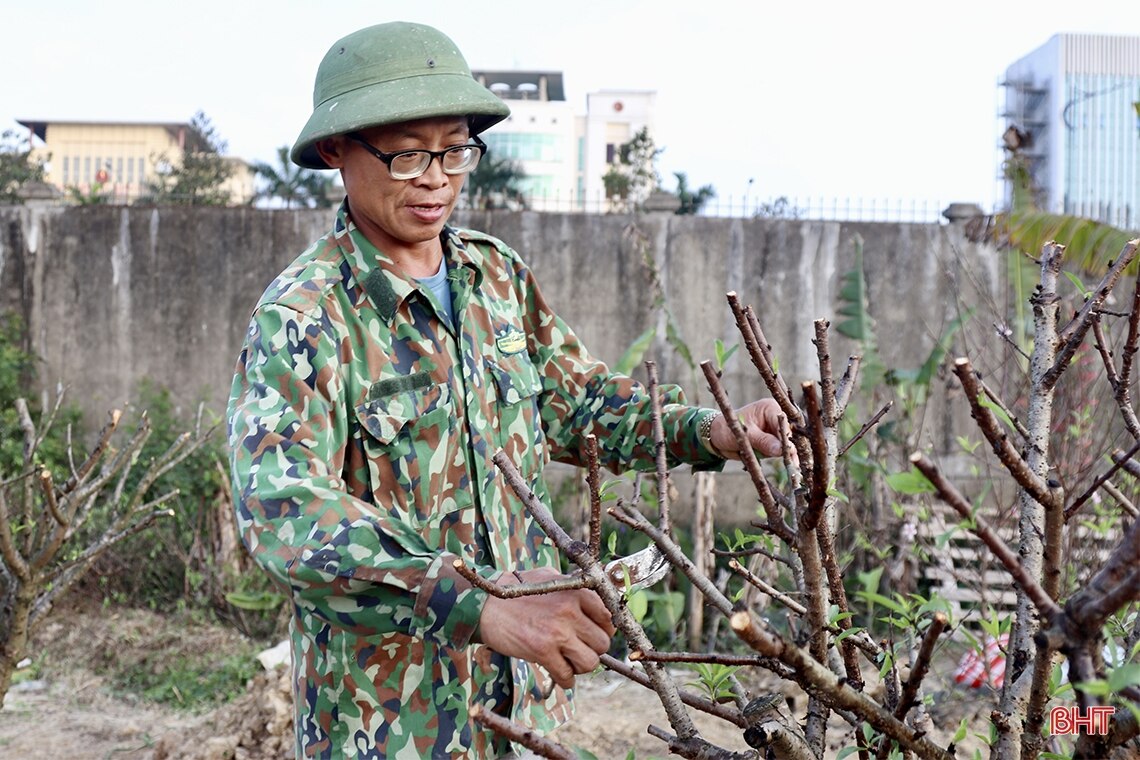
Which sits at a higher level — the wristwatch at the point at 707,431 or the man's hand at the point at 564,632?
the wristwatch at the point at 707,431

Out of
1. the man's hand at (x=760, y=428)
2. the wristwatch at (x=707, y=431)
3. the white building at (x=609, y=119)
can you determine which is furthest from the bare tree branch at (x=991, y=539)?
the white building at (x=609, y=119)

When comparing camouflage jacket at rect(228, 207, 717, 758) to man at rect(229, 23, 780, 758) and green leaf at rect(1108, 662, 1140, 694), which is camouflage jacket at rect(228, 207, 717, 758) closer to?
man at rect(229, 23, 780, 758)

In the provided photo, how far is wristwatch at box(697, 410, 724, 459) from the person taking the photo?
6.44ft

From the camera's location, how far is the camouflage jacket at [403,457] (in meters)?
1.44

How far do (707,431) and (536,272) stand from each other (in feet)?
18.6

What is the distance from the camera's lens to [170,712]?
5117mm

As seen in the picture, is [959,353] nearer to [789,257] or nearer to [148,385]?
[789,257]

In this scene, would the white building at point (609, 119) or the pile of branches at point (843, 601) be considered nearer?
the pile of branches at point (843, 601)

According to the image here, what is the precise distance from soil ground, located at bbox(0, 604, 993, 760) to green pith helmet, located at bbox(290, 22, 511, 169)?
255cm

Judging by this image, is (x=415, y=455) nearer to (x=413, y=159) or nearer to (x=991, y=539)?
(x=413, y=159)

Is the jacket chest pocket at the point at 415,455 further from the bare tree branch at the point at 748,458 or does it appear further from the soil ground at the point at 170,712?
the soil ground at the point at 170,712

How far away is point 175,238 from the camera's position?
24.7 ft

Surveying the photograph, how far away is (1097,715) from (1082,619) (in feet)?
0.73

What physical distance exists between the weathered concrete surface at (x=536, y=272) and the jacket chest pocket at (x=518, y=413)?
5313mm
